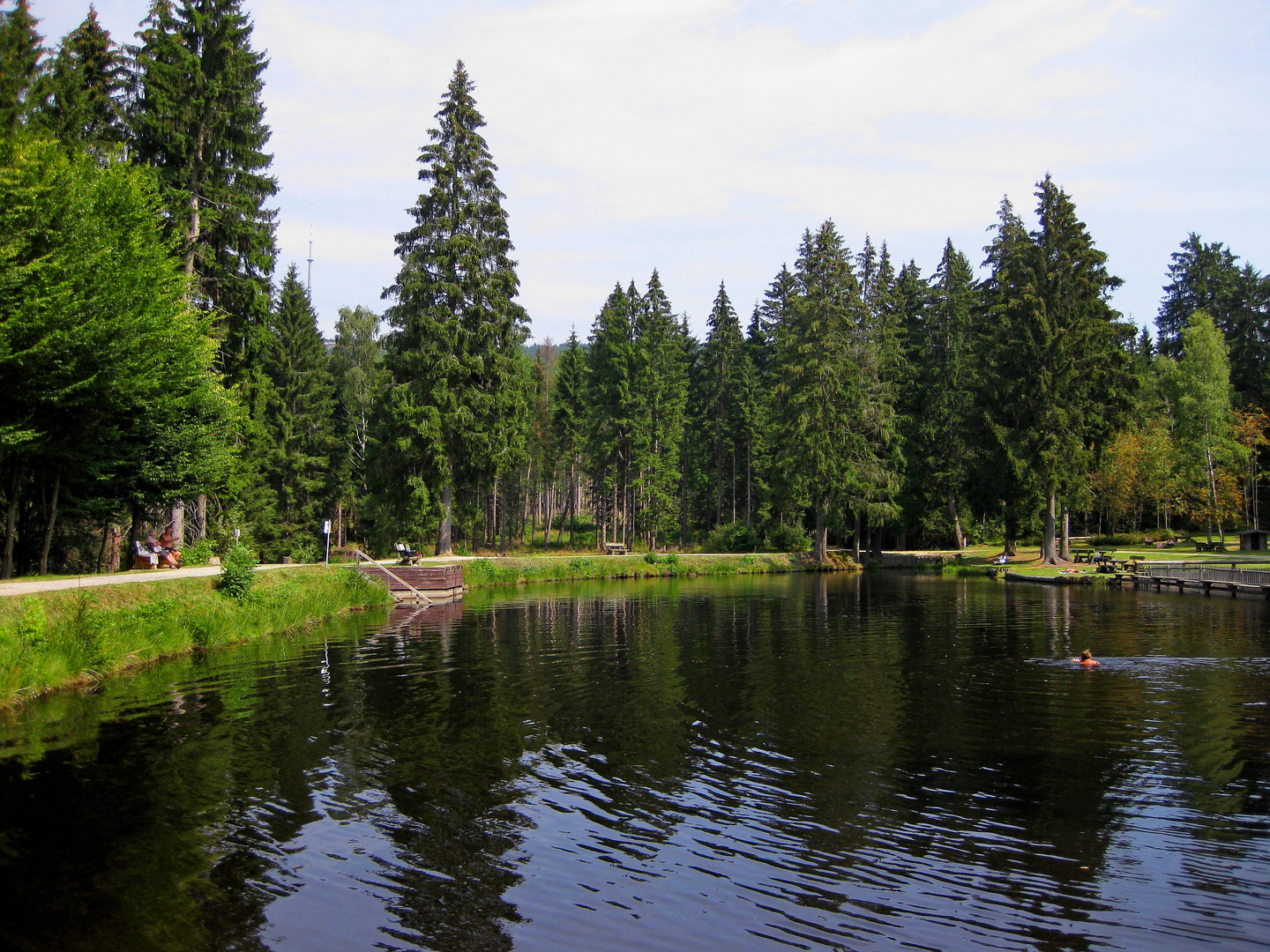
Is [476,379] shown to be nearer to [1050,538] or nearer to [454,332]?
[454,332]

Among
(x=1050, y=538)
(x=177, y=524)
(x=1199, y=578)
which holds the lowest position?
(x=1199, y=578)

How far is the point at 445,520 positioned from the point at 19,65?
25869 millimetres

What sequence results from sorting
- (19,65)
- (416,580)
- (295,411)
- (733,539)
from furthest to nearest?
(733,539) → (295,411) → (416,580) → (19,65)

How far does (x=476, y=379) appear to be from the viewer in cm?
4691

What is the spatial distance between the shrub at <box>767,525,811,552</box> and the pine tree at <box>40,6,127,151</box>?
48255 mm

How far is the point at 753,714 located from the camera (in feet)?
50.4

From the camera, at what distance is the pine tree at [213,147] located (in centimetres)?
3203

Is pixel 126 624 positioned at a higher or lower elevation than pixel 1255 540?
lower

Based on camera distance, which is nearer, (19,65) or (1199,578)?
(19,65)

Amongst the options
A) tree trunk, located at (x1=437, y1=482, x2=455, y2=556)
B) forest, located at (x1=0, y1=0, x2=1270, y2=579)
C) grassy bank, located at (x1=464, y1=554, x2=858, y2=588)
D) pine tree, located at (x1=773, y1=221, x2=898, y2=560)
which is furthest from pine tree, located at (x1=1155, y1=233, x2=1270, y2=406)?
tree trunk, located at (x1=437, y1=482, x2=455, y2=556)

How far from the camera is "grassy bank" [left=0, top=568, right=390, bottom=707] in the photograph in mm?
15859

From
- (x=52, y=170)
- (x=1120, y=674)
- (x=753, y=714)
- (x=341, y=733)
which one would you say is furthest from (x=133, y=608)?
(x=1120, y=674)

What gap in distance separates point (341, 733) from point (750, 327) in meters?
78.2

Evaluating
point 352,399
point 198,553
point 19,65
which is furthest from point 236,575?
point 352,399
